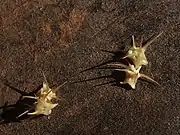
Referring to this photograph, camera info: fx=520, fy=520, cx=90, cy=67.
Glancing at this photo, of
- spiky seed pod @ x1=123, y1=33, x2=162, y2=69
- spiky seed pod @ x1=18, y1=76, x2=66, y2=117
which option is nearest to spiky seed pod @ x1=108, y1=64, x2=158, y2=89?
spiky seed pod @ x1=123, y1=33, x2=162, y2=69

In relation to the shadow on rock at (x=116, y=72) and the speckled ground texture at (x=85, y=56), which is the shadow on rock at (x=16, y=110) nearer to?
the speckled ground texture at (x=85, y=56)

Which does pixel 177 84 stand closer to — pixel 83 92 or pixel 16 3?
pixel 83 92

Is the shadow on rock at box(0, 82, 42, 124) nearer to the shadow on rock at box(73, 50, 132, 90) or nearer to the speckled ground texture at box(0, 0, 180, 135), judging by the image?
the speckled ground texture at box(0, 0, 180, 135)

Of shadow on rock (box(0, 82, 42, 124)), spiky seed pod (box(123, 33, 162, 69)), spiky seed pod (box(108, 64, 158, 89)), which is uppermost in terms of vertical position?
spiky seed pod (box(123, 33, 162, 69))

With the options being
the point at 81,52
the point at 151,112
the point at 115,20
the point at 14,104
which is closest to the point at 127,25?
the point at 115,20

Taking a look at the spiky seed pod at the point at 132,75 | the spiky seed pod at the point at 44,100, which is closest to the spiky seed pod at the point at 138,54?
the spiky seed pod at the point at 132,75

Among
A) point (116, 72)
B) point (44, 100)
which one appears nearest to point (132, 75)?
point (116, 72)

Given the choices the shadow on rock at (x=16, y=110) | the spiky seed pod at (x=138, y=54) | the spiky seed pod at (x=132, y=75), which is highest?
the spiky seed pod at (x=138, y=54)

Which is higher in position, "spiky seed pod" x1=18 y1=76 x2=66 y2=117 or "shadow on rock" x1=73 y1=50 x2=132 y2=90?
"shadow on rock" x1=73 y1=50 x2=132 y2=90

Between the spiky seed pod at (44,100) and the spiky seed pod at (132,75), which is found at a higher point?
the spiky seed pod at (132,75)
